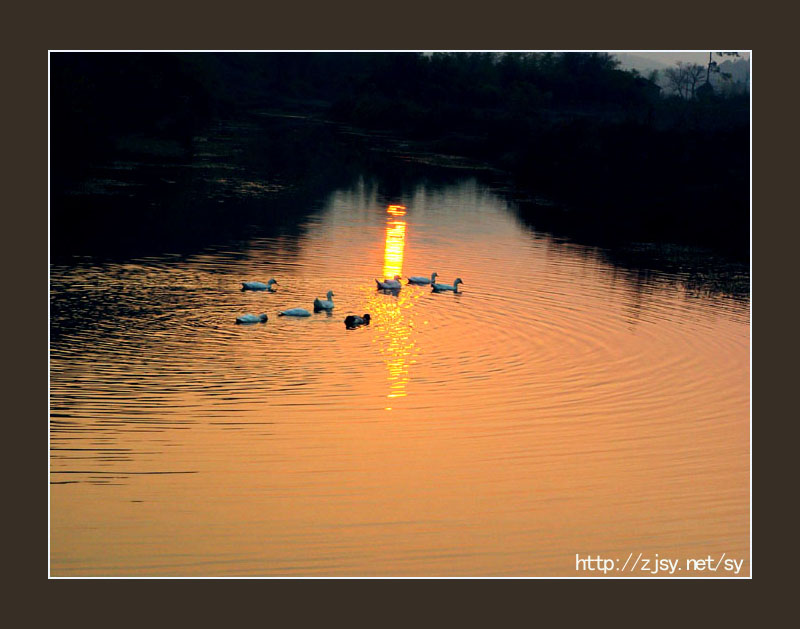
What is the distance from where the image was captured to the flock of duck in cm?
2106

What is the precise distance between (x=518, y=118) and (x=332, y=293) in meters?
34.4

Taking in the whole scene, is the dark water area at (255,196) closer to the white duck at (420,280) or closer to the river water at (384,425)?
the river water at (384,425)

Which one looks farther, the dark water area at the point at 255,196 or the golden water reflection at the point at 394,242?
the dark water area at the point at 255,196

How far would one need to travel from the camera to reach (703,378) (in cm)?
1894

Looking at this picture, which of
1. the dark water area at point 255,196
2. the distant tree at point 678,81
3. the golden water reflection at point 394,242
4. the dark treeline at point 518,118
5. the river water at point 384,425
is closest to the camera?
the river water at point 384,425

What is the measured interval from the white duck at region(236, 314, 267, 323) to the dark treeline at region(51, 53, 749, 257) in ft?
59.6

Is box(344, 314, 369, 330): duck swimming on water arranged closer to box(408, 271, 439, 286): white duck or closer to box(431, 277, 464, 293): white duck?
box(431, 277, 464, 293): white duck

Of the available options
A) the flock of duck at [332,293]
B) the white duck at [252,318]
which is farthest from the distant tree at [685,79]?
the white duck at [252,318]

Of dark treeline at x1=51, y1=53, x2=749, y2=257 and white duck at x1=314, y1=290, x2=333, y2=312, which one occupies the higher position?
dark treeline at x1=51, y1=53, x2=749, y2=257

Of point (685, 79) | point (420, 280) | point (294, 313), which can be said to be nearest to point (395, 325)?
point (294, 313)

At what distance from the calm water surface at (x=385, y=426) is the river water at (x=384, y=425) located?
41 mm

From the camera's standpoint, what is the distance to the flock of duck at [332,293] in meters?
21.1

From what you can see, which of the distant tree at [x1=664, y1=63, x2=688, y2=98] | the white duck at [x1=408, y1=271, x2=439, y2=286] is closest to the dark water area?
the white duck at [x1=408, y1=271, x2=439, y2=286]

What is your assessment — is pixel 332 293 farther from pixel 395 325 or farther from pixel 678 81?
pixel 678 81
